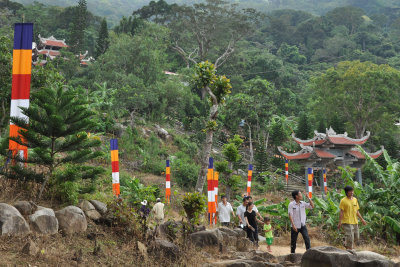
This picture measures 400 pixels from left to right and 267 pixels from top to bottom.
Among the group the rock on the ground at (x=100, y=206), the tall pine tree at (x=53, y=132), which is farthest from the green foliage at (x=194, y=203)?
the tall pine tree at (x=53, y=132)

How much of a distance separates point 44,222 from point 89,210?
3.40 ft

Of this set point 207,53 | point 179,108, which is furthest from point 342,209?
point 207,53

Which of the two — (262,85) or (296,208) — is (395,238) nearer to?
(296,208)

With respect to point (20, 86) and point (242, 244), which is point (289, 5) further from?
point (20, 86)

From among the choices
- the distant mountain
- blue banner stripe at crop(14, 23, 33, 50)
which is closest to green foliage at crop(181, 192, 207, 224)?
blue banner stripe at crop(14, 23, 33, 50)

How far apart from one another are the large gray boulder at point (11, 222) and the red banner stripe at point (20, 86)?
2307mm

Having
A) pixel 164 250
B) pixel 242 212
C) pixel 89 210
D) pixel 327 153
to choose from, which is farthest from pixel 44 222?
pixel 327 153

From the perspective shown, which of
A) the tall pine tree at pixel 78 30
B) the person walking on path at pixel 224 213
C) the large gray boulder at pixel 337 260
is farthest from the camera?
the tall pine tree at pixel 78 30

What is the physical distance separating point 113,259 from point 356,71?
1220 inches

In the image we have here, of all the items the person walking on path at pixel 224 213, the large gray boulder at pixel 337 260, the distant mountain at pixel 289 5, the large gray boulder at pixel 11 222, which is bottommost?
the person walking on path at pixel 224 213

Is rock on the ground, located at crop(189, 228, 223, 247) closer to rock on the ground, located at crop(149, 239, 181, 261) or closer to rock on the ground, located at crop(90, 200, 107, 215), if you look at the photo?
rock on the ground, located at crop(149, 239, 181, 261)

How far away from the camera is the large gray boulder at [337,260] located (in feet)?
18.6

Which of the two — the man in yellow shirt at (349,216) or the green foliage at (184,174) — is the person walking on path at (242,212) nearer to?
the man in yellow shirt at (349,216)

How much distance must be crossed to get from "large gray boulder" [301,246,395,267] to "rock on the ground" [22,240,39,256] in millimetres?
3759
